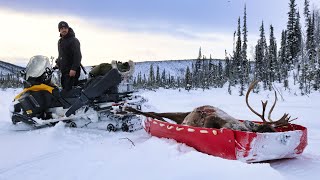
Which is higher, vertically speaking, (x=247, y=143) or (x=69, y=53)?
(x=69, y=53)

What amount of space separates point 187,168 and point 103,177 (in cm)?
85

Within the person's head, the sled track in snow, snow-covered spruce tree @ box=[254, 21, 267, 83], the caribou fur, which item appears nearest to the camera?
the sled track in snow

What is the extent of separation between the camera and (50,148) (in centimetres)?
554

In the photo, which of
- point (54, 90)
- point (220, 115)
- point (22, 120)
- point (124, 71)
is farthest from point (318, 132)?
point (22, 120)

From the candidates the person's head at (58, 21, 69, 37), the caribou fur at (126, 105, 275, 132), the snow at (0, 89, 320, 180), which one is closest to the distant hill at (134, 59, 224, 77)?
the person's head at (58, 21, 69, 37)

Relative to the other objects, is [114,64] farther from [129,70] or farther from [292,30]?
[292,30]

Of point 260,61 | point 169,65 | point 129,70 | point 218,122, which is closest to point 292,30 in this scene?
point 260,61

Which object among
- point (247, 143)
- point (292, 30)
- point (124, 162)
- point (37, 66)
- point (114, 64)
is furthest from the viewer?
point (292, 30)

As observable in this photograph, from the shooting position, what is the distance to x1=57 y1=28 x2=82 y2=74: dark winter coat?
24.5ft

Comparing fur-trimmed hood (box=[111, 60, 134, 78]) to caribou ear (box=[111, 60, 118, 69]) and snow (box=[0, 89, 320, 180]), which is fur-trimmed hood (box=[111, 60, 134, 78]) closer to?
caribou ear (box=[111, 60, 118, 69])

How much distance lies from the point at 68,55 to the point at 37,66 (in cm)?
71

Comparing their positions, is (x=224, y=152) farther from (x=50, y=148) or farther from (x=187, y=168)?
(x=50, y=148)

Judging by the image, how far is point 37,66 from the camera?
304 inches

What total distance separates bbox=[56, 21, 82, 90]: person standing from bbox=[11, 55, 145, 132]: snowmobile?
0.68ft
